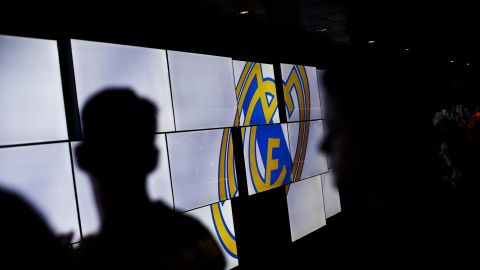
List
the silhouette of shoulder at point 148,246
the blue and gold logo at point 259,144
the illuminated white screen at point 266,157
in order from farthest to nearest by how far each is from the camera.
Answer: the illuminated white screen at point 266,157 < the blue and gold logo at point 259,144 < the silhouette of shoulder at point 148,246

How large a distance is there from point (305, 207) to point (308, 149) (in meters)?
0.75

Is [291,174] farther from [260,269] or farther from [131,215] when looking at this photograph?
[131,215]

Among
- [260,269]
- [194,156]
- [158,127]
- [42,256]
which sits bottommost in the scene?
[260,269]

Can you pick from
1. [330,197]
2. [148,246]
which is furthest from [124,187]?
[330,197]

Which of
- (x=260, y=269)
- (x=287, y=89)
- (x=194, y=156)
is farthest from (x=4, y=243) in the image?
(x=287, y=89)

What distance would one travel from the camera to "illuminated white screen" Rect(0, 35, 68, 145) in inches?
107

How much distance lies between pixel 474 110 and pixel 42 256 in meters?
10.9

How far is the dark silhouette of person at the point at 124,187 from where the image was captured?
10.5 feet

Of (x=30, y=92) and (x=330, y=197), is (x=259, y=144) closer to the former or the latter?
(x=330, y=197)

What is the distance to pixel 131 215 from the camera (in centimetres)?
341

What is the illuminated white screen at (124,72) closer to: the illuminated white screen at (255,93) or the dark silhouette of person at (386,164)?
the illuminated white screen at (255,93)

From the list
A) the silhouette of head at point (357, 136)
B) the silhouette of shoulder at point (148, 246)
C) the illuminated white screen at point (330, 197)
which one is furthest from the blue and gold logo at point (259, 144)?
the silhouette of head at point (357, 136)

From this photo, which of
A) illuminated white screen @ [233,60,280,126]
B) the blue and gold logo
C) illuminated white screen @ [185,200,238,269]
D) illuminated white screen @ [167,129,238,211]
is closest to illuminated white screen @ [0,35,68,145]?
illuminated white screen @ [167,129,238,211]

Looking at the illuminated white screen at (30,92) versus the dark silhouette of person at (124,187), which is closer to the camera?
the illuminated white screen at (30,92)
